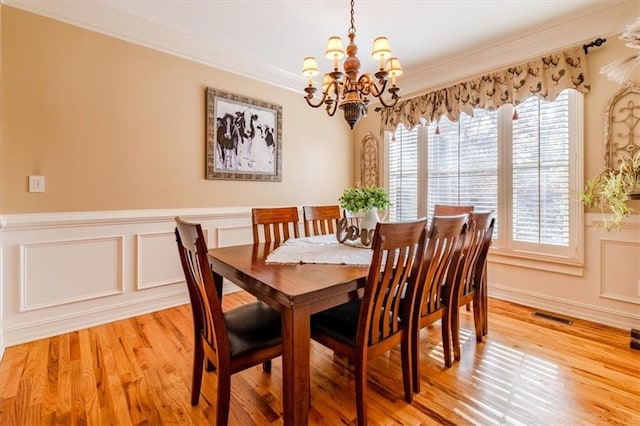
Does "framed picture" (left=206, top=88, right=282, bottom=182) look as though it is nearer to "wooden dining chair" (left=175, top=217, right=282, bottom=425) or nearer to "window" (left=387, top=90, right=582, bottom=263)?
"window" (left=387, top=90, right=582, bottom=263)

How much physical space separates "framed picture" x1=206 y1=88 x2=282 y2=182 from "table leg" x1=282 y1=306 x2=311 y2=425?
94.0 inches

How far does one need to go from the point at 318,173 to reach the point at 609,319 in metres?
3.26

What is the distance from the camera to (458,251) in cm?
187

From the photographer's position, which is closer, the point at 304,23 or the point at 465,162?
the point at 304,23

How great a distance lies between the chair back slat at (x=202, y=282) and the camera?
4.08ft

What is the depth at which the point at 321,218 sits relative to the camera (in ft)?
9.20

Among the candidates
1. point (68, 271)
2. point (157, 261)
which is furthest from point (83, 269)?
point (157, 261)

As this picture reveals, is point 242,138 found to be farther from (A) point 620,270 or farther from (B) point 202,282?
(A) point 620,270

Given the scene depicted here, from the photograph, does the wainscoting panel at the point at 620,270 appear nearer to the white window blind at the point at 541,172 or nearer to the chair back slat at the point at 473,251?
the white window blind at the point at 541,172

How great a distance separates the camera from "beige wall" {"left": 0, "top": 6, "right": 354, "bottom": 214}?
7.39 feet

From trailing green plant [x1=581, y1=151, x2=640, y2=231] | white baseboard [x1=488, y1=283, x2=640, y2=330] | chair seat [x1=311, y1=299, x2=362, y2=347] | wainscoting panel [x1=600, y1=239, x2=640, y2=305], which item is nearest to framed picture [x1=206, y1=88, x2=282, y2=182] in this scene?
chair seat [x1=311, y1=299, x2=362, y2=347]

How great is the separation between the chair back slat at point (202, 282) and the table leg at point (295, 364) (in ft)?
0.94

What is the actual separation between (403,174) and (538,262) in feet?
5.88

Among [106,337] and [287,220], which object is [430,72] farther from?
[106,337]
